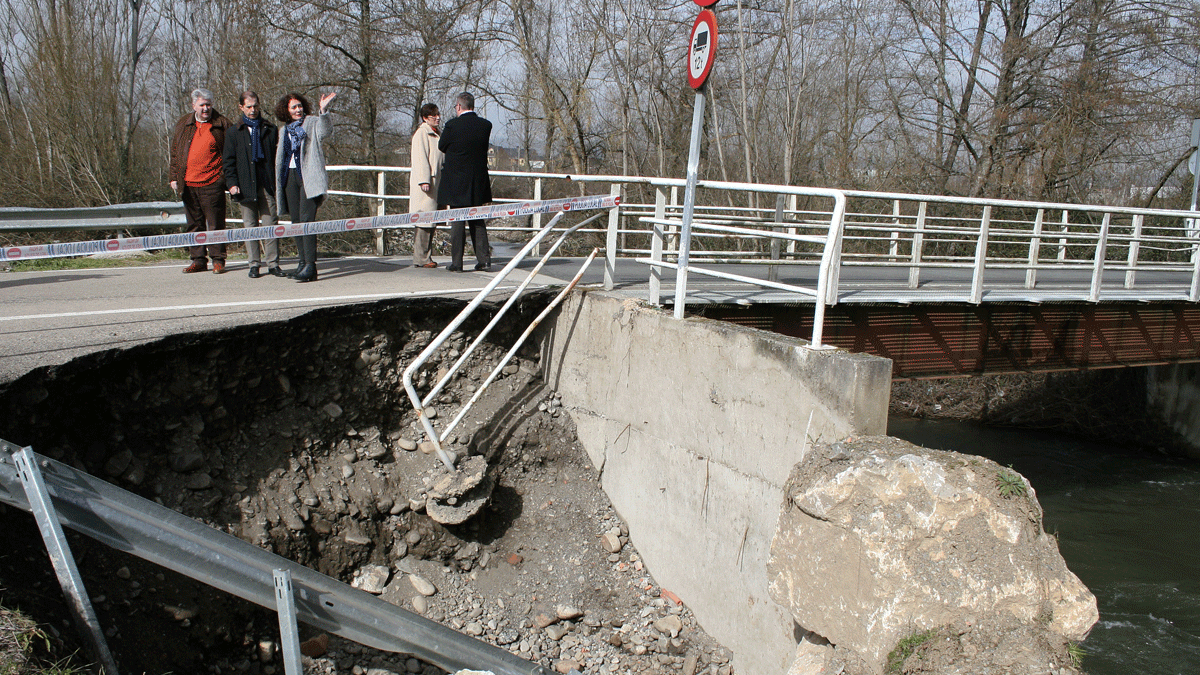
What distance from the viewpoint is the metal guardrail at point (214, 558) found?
3.16 metres

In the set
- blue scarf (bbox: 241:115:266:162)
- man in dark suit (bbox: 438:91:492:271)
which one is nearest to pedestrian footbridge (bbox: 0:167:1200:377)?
man in dark suit (bbox: 438:91:492:271)

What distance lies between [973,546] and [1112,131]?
1969 cm

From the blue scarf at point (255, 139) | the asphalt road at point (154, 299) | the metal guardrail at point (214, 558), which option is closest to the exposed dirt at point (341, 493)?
the asphalt road at point (154, 299)

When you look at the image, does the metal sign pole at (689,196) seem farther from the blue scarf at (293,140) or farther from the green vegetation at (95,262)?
the green vegetation at (95,262)

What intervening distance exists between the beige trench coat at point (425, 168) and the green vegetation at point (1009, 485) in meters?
6.22

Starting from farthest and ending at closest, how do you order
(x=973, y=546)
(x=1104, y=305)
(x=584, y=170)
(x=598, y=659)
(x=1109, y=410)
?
(x=584, y=170), (x=1109, y=410), (x=1104, y=305), (x=598, y=659), (x=973, y=546)

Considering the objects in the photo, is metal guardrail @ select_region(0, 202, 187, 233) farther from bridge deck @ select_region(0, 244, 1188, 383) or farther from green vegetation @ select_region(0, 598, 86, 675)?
green vegetation @ select_region(0, 598, 86, 675)

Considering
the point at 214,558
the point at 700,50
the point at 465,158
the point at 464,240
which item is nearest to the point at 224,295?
the point at 464,240

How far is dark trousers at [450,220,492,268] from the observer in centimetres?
813

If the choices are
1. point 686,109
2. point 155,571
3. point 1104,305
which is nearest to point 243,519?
point 155,571

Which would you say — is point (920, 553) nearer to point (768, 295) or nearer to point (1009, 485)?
point (1009, 485)

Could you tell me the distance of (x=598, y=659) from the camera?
18.0 feet

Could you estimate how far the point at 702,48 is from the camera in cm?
511

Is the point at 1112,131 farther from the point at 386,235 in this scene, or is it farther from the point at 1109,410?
the point at 386,235
